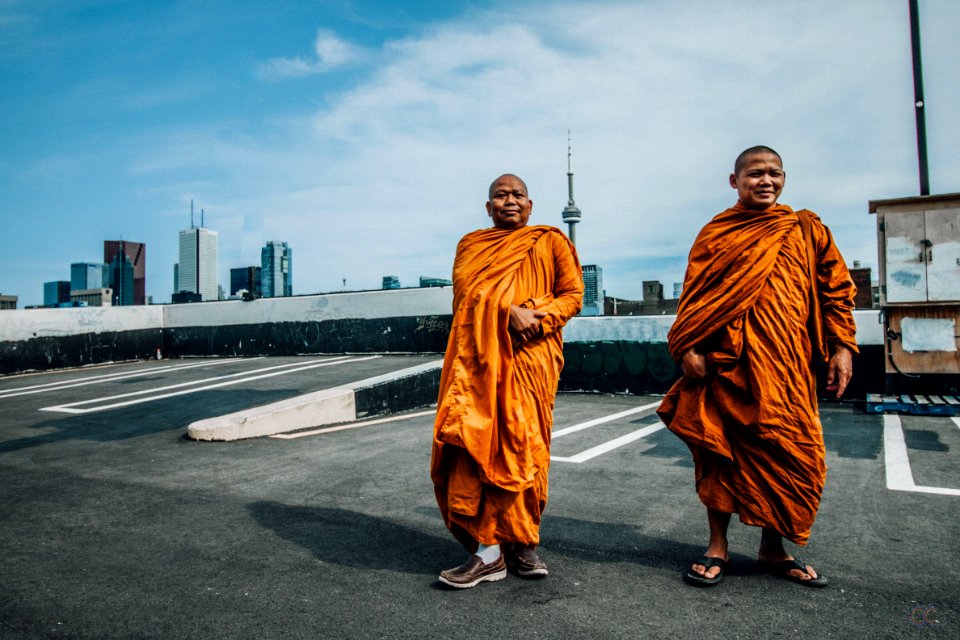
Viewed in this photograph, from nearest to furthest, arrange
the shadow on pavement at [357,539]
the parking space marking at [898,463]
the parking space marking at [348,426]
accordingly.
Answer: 1. the shadow on pavement at [357,539]
2. the parking space marking at [898,463]
3. the parking space marking at [348,426]

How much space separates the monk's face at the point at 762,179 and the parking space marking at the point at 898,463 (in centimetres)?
259

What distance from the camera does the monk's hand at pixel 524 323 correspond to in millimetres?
2947

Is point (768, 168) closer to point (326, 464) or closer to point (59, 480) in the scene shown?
point (326, 464)

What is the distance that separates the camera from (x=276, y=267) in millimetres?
179000

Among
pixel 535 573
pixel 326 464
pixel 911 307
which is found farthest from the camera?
pixel 911 307

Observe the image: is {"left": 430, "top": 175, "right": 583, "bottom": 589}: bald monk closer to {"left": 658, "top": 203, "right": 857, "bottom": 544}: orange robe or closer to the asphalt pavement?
the asphalt pavement

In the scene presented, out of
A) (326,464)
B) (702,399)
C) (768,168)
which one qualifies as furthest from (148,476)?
(768,168)

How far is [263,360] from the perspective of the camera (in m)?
13.9

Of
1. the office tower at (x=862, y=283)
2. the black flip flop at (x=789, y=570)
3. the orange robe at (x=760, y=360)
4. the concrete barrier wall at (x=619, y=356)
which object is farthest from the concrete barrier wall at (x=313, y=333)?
the office tower at (x=862, y=283)

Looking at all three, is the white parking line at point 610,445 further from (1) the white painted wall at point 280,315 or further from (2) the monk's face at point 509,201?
(1) the white painted wall at point 280,315

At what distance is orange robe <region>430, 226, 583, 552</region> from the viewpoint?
2822 millimetres

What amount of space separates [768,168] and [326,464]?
3.99 metres

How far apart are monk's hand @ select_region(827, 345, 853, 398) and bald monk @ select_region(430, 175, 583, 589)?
120cm

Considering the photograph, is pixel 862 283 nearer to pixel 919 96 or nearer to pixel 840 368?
pixel 919 96
